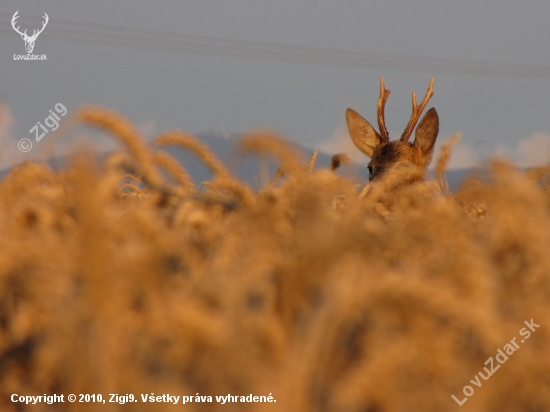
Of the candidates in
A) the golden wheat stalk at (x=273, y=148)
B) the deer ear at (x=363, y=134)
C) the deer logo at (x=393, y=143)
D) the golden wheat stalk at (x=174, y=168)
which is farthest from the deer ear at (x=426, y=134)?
the golden wheat stalk at (x=273, y=148)

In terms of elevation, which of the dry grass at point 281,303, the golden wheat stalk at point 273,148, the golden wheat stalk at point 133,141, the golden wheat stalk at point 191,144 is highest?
the golden wheat stalk at point 191,144

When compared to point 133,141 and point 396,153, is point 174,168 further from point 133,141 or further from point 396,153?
point 396,153

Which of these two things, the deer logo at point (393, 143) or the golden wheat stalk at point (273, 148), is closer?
the golden wheat stalk at point (273, 148)

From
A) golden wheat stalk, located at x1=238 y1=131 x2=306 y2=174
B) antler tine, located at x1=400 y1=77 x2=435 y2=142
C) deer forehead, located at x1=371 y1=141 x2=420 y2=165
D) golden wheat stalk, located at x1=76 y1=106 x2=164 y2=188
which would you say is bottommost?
golden wheat stalk, located at x1=238 y1=131 x2=306 y2=174

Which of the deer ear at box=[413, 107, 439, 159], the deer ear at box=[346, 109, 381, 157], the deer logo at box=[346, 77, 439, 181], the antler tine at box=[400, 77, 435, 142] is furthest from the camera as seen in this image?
the antler tine at box=[400, 77, 435, 142]

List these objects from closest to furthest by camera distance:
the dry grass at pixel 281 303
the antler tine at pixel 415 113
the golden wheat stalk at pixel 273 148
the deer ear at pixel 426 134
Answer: the dry grass at pixel 281 303, the golden wheat stalk at pixel 273 148, the deer ear at pixel 426 134, the antler tine at pixel 415 113

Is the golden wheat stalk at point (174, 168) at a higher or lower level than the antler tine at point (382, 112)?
lower

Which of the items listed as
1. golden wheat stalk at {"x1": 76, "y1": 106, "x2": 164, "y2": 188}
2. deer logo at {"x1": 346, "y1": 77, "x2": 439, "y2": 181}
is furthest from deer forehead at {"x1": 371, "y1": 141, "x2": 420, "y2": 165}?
golden wheat stalk at {"x1": 76, "y1": 106, "x2": 164, "y2": 188}

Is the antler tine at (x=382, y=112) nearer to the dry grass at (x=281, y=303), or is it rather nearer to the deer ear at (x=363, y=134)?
the deer ear at (x=363, y=134)

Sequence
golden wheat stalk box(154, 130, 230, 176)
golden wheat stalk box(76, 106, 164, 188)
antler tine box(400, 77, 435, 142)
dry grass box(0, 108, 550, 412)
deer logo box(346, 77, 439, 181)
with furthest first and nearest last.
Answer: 1. antler tine box(400, 77, 435, 142)
2. deer logo box(346, 77, 439, 181)
3. golden wheat stalk box(154, 130, 230, 176)
4. golden wheat stalk box(76, 106, 164, 188)
5. dry grass box(0, 108, 550, 412)

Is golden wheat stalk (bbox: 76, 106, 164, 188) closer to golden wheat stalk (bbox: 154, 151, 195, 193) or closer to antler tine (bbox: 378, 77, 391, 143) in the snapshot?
golden wheat stalk (bbox: 154, 151, 195, 193)
